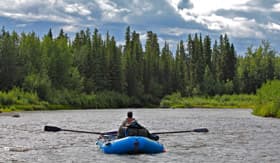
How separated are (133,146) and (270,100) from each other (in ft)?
142

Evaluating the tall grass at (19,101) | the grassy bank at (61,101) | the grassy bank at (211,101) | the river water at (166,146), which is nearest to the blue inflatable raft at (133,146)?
the river water at (166,146)

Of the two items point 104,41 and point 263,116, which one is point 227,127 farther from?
point 104,41

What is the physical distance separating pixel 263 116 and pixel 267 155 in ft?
133

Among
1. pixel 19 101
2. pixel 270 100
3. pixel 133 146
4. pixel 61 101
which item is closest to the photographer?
pixel 133 146

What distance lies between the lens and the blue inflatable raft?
102 feet

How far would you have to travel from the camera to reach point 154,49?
161750mm

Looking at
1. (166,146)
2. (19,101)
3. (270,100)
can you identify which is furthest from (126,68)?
(166,146)

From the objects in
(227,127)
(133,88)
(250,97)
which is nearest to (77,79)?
(133,88)

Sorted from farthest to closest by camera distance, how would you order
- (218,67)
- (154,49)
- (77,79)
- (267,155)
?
1. (154,49)
2. (218,67)
3. (77,79)
4. (267,155)

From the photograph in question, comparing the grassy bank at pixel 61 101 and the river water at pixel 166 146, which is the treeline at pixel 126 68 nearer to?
the grassy bank at pixel 61 101

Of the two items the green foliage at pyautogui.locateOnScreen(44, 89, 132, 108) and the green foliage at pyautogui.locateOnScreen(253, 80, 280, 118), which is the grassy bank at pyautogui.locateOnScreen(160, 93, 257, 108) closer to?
the green foliage at pyautogui.locateOnScreen(44, 89, 132, 108)

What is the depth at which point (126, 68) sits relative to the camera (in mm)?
→ 132125

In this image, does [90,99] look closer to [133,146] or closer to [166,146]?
[166,146]

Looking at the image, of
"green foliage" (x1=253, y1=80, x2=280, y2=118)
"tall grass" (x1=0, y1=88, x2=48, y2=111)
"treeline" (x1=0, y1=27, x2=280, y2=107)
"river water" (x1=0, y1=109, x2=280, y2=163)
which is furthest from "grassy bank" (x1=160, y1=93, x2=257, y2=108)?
"river water" (x1=0, y1=109, x2=280, y2=163)
